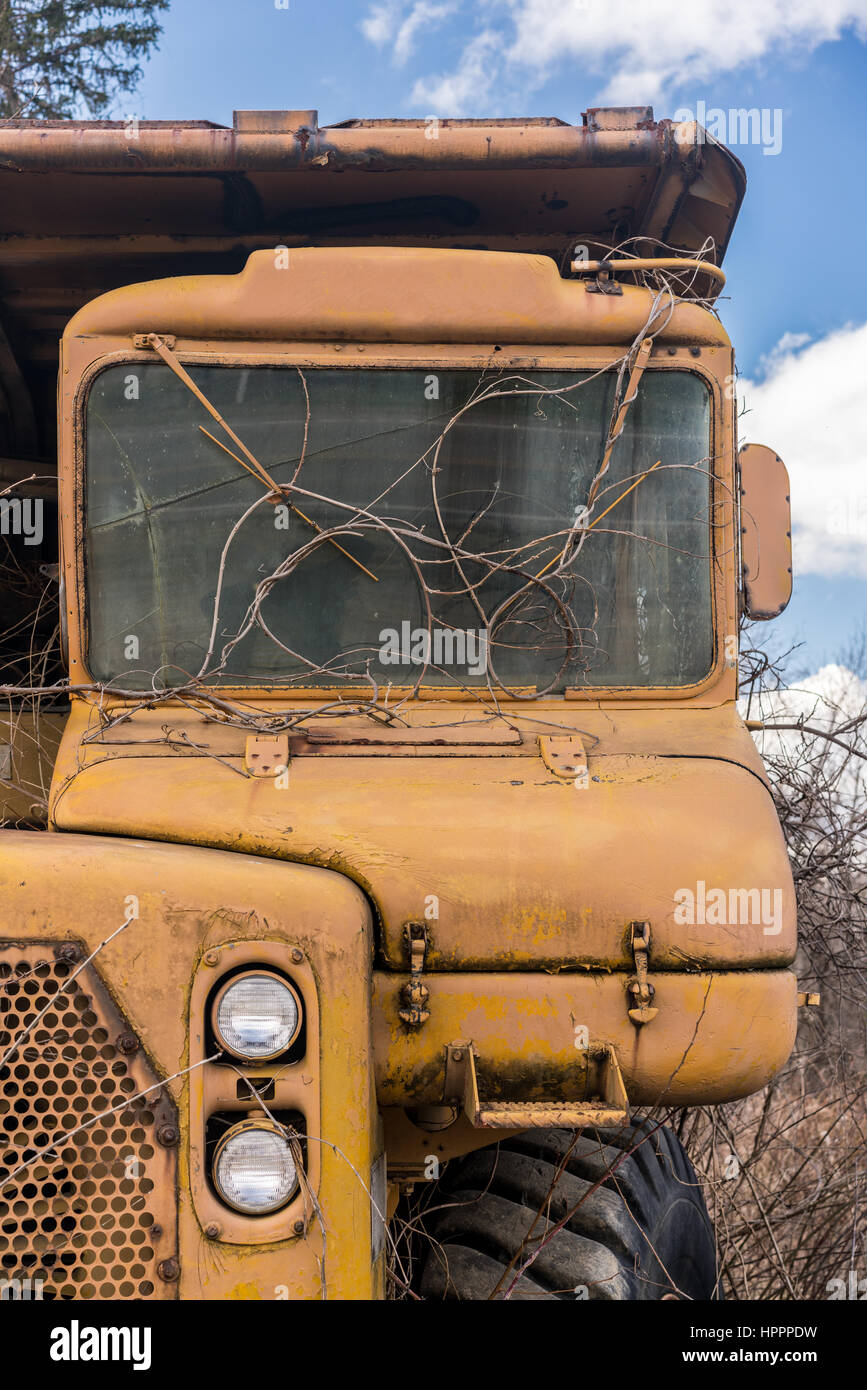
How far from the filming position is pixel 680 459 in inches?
127

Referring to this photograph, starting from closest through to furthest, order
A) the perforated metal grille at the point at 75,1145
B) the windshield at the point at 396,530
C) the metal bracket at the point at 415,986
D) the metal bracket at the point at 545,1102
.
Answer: the perforated metal grille at the point at 75,1145 → the metal bracket at the point at 545,1102 → the metal bracket at the point at 415,986 → the windshield at the point at 396,530

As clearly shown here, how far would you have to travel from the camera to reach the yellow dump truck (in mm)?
2135

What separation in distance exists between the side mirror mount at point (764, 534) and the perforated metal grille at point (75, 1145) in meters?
2.15

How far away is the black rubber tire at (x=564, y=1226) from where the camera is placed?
2773 millimetres

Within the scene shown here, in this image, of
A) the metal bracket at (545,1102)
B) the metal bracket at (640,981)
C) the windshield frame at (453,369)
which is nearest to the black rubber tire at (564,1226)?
the metal bracket at (545,1102)

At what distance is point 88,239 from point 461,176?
125cm

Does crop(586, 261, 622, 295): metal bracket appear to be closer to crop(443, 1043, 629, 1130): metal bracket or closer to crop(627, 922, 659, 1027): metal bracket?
crop(627, 922, 659, 1027): metal bracket

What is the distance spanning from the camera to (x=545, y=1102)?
8.31 ft

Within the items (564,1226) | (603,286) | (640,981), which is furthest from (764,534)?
(564,1226)

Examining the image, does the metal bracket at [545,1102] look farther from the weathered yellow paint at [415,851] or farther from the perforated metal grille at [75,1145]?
the perforated metal grille at [75,1145]

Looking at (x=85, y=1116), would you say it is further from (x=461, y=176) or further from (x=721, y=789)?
(x=461, y=176)

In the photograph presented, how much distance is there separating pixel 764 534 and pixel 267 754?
1.60m

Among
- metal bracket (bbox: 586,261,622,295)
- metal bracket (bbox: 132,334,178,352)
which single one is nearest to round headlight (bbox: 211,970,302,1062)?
metal bracket (bbox: 132,334,178,352)

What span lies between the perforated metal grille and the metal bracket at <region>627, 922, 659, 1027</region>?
102 cm
